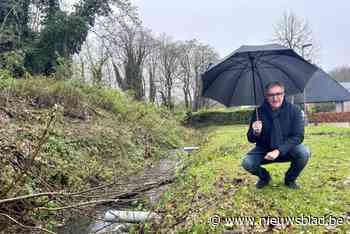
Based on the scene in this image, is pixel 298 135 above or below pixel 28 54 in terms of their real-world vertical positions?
below

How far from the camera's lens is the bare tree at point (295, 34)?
29.6m

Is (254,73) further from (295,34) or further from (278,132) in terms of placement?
(295,34)

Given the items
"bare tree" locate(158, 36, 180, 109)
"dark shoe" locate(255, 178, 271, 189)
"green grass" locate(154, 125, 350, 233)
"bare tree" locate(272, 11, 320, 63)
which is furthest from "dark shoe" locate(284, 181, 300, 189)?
"bare tree" locate(158, 36, 180, 109)

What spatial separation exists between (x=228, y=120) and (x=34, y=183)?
24.1m

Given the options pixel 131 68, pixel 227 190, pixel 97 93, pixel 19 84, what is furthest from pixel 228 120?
pixel 227 190

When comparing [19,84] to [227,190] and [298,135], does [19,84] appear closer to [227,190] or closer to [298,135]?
[227,190]

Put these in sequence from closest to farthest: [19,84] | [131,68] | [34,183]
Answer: [34,183] < [19,84] < [131,68]

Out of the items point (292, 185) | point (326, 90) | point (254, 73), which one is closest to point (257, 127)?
point (254, 73)

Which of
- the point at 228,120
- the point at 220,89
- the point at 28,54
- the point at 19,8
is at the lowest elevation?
the point at 228,120

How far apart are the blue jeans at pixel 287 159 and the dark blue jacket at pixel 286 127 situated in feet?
0.38

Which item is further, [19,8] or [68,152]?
[19,8]

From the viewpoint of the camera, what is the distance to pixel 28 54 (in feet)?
43.5

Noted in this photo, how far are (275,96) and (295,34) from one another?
97.7ft

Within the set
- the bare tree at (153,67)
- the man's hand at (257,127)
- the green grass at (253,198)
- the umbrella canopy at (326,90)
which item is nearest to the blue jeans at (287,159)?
the man's hand at (257,127)
